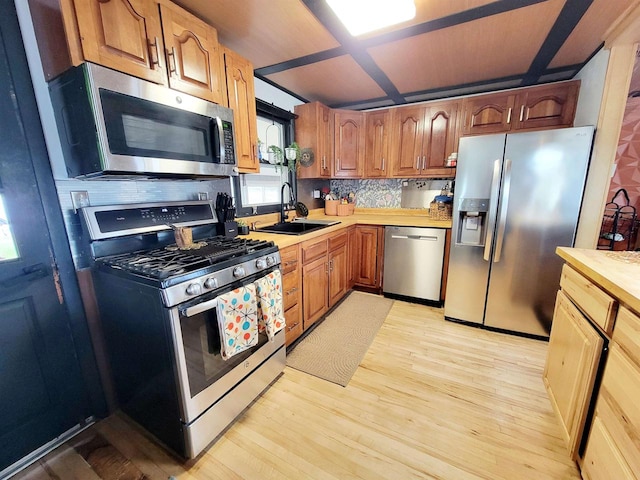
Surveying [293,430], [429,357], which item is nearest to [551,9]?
[429,357]

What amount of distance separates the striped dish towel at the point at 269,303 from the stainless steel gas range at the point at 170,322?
53mm

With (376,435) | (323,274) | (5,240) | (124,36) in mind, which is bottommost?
(376,435)

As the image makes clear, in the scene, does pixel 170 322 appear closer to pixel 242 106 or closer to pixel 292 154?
pixel 242 106

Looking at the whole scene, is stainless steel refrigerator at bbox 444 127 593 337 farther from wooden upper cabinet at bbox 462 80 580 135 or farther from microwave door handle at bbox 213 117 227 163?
microwave door handle at bbox 213 117 227 163

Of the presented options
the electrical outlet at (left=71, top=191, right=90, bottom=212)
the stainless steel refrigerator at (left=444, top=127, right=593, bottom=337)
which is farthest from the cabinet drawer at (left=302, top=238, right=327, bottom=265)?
the electrical outlet at (left=71, top=191, right=90, bottom=212)

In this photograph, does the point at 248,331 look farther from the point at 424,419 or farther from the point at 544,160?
the point at 544,160

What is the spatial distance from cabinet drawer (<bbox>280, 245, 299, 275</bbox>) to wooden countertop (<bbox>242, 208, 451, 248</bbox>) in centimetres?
5

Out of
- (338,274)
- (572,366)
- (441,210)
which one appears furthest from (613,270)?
(338,274)

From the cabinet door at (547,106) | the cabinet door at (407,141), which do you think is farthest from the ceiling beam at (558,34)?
the cabinet door at (407,141)

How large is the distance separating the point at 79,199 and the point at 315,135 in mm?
2262

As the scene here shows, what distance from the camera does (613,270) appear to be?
3.51ft

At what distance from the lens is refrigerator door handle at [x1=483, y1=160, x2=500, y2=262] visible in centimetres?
205

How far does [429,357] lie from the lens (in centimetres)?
196

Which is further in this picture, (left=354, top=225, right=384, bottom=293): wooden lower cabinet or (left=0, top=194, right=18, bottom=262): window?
(left=354, top=225, right=384, bottom=293): wooden lower cabinet
